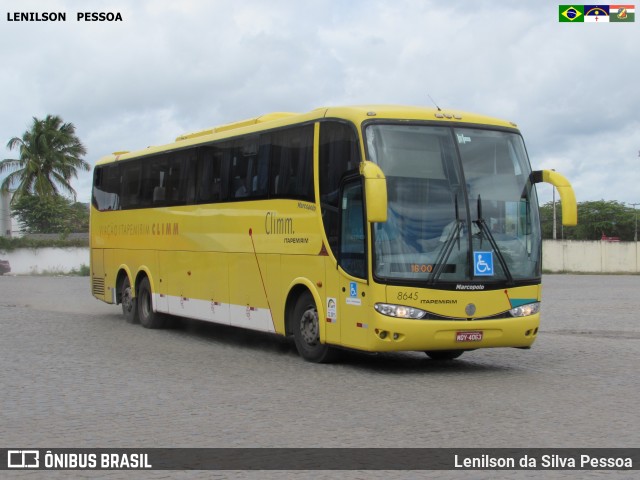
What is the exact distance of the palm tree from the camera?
72.1 m

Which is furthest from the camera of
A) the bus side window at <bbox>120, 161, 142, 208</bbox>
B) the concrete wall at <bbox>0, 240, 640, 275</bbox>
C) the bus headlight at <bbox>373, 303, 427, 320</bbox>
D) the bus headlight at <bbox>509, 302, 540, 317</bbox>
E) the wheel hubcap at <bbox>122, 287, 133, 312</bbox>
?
the concrete wall at <bbox>0, 240, 640, 275</bbox>

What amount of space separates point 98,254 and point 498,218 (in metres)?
13.1

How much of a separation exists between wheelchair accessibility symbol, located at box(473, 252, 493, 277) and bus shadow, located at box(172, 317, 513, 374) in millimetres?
1436

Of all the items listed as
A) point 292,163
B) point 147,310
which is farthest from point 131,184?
point 292,163

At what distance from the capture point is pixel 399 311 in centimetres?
1268

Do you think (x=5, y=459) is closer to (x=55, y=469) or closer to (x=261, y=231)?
(x=55, y=469)

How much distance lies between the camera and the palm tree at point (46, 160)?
72062 mm

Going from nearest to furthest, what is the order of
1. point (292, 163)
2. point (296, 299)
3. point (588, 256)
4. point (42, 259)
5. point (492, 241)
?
point (492, 241)
point (292, 163)
point (296, 299)
point (42, 259)
point (588, 256)

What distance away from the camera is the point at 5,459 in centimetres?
768

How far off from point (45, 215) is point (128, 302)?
75.0 meters

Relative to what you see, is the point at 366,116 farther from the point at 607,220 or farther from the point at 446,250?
the point at 607,220

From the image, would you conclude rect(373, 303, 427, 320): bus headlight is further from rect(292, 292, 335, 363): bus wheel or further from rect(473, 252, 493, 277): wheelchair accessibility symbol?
rect(292, 292, 335, 363): bus wheel

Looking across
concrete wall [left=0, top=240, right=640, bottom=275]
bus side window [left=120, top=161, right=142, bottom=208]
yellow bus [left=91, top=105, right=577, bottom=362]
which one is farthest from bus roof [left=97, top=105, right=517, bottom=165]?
concrete wall [left=0, top=240, right=640, bottom=275]

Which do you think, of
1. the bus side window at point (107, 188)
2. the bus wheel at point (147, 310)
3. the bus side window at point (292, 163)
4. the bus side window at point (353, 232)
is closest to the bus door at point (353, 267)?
the bus side window at point (353, 232)
